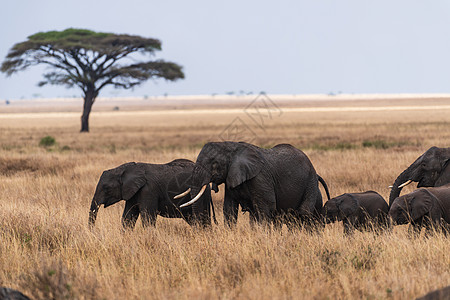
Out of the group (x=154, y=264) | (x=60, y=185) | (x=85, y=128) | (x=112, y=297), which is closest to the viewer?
(x=112, y=297)

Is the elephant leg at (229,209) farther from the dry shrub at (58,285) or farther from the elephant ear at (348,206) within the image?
the dry shrub at (58,285)

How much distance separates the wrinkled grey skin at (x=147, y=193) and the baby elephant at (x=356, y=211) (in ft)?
5.84

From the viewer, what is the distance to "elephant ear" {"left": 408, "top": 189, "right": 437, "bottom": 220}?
763cm

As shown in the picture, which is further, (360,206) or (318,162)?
(318,162)

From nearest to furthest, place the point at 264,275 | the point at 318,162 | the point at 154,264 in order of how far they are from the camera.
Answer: the point at 264,275, the point at 154,264, the point at 318,162

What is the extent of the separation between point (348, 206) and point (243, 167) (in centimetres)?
199

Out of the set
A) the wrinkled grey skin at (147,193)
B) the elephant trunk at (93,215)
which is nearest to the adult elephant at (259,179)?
the wrinkled grey skin at (147,193)

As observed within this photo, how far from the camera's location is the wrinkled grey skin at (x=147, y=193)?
850 centimetres

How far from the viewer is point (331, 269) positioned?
5992mm

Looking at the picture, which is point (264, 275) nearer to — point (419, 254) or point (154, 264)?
point (154, 264)

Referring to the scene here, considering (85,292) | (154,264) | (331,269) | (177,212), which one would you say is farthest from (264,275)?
(177,212)

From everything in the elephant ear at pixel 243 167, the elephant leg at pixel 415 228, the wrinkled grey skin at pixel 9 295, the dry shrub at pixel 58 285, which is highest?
the elephant ear at pixel 243 167

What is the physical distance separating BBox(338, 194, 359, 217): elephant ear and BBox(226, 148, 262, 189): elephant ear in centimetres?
163

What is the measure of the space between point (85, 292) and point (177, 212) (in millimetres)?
3631
